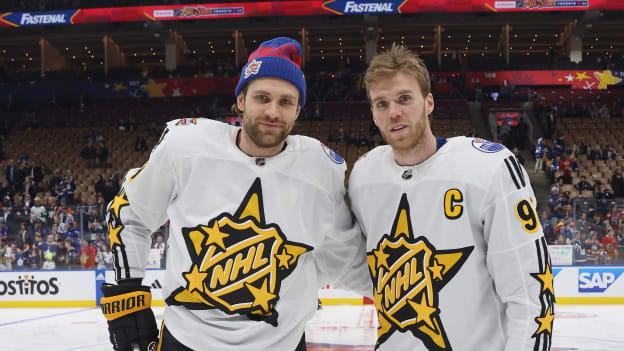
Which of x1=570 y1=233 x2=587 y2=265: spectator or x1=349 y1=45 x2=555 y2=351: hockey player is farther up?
x1=349 y1=45 x2=555 y2=351: hockey player

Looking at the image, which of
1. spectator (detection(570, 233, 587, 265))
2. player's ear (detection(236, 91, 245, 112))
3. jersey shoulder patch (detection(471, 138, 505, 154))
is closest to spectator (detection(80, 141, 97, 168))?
spectator (detection(570, 233, 587, 265))

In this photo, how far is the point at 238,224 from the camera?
2.21m

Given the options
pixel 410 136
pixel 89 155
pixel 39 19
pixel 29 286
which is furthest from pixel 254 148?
pixel 39 19

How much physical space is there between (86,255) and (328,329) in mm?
4584

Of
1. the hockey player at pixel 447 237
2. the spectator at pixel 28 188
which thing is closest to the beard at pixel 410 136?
the hockey player at pixel 447 237

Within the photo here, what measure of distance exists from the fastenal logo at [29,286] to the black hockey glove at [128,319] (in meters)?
8.37

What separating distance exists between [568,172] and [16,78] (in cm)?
2048

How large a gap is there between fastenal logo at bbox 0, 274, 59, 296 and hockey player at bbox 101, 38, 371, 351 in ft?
27.4

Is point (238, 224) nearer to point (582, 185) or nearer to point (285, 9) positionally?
point (582, 185)

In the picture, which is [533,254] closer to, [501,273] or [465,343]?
[501,273]

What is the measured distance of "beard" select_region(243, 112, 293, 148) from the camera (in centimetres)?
222

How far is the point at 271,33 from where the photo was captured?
933 inches

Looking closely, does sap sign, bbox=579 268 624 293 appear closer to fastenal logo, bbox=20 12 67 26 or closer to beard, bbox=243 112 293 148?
beard, bbox=243 112 293 148

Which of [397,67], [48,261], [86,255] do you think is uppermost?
[397,67]
